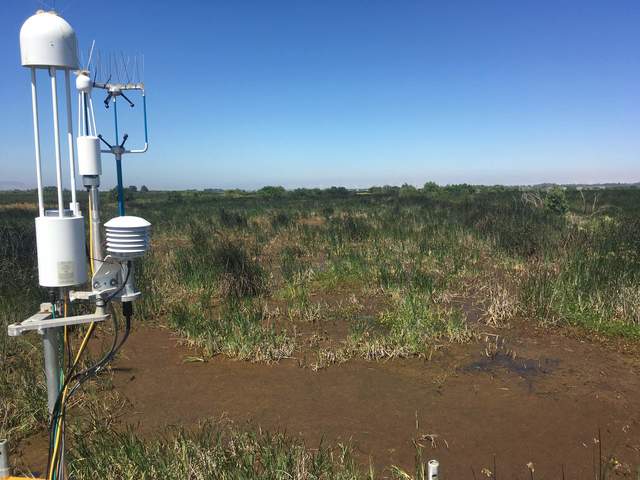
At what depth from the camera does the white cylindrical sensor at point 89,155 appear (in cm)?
215

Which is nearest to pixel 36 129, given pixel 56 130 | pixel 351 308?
pixel 56 130

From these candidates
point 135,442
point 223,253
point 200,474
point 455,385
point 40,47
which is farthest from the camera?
point 223,253

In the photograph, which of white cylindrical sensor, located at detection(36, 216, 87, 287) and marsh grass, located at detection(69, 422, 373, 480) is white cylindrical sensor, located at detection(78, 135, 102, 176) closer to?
white cylindrical sensor, located at detection(36, 216, 87, 287)

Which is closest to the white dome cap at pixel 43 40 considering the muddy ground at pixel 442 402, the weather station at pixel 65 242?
the weather station at pixel 65 242

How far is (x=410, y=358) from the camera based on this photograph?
182 inches

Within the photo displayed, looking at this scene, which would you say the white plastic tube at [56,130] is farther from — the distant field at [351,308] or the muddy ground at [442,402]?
the muddy ground at [442,402]

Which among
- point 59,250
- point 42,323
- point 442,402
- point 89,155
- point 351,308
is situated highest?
point 89,155

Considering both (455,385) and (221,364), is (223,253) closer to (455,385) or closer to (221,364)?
(221,364)

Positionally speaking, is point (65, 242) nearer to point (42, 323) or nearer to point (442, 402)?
point (42, 323)

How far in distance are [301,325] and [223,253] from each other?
94.3 inches

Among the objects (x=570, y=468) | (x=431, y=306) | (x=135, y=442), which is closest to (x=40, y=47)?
(x=135, y=442)

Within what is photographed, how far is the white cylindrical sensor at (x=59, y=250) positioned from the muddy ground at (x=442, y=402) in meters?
1.77

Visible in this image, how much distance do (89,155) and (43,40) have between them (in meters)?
0.51

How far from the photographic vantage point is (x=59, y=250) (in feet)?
6.54
